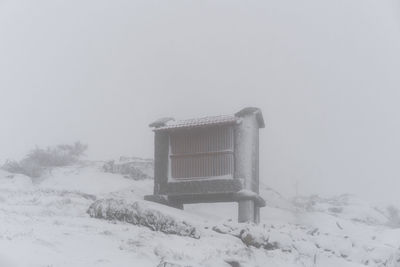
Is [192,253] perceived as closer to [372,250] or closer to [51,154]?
[372,250]

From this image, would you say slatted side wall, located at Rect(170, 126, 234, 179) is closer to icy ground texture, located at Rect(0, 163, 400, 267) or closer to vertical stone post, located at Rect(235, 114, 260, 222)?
vertical stone post, located at Rect(235, 114, 260, 222)

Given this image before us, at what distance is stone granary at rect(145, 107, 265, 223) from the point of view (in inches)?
555

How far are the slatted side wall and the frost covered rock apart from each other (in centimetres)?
253

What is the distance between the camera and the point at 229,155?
14320 mm

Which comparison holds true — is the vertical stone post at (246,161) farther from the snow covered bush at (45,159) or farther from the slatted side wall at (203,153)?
the snow covered bush at (45,159)

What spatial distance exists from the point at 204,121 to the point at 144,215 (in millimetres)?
4243

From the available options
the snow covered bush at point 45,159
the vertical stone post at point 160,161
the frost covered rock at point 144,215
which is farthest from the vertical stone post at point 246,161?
the snow covered bush at point 45,159

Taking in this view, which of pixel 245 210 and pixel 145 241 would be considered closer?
pixel 145 241

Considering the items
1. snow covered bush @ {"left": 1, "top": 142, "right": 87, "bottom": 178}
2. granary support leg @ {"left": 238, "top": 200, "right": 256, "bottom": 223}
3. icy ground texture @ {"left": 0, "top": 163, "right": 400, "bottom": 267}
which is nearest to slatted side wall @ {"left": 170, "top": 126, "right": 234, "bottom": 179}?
granary support leg @ {"left": 238, "top": 200, "right": 256, "bottom": 223}

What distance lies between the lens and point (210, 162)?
569 inches

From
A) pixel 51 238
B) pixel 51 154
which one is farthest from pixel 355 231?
pixel 51 154

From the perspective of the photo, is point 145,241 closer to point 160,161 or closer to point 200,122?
point 160,161

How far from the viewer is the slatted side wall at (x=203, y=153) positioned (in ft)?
47.1

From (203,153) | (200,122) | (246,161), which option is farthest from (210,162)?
(200,122)
